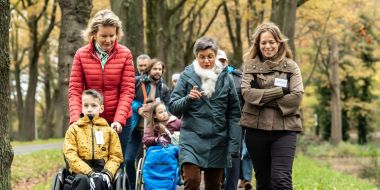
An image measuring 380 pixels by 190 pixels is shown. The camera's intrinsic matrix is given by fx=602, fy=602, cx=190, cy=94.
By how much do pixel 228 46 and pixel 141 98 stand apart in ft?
94.0

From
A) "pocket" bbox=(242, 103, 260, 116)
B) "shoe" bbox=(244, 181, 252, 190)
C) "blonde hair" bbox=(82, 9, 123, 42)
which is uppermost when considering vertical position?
"blonde hair" bbox=(82, 9, 123, 42)

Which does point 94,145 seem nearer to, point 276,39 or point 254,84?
point 254,84

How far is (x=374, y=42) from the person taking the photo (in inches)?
1660

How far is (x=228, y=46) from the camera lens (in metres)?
37.6

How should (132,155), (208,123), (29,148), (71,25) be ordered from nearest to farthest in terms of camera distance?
(208,123) → (132,155) → (71,25) → (29,148)

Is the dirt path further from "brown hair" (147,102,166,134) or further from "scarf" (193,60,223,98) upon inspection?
"scarf" (193,60,223,98)

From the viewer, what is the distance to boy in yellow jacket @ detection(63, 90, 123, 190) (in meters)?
5.97

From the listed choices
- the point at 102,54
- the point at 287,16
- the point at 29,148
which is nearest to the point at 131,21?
the point at 287,16

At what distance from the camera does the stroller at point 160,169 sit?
756 centimetres

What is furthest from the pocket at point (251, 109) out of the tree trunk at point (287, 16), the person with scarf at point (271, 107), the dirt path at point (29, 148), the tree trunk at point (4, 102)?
the dirt path at point (29, 148)

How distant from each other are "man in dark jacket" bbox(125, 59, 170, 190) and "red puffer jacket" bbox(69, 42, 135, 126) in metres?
2.40

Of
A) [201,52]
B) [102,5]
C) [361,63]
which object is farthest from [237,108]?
[361,63]

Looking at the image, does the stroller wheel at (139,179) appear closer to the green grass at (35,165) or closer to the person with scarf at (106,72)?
the person with scarf at (106,72)

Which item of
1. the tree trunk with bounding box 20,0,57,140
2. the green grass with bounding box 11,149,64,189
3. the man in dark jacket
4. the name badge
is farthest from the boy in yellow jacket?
the tree trunk with bounding box 20,0,57,140
